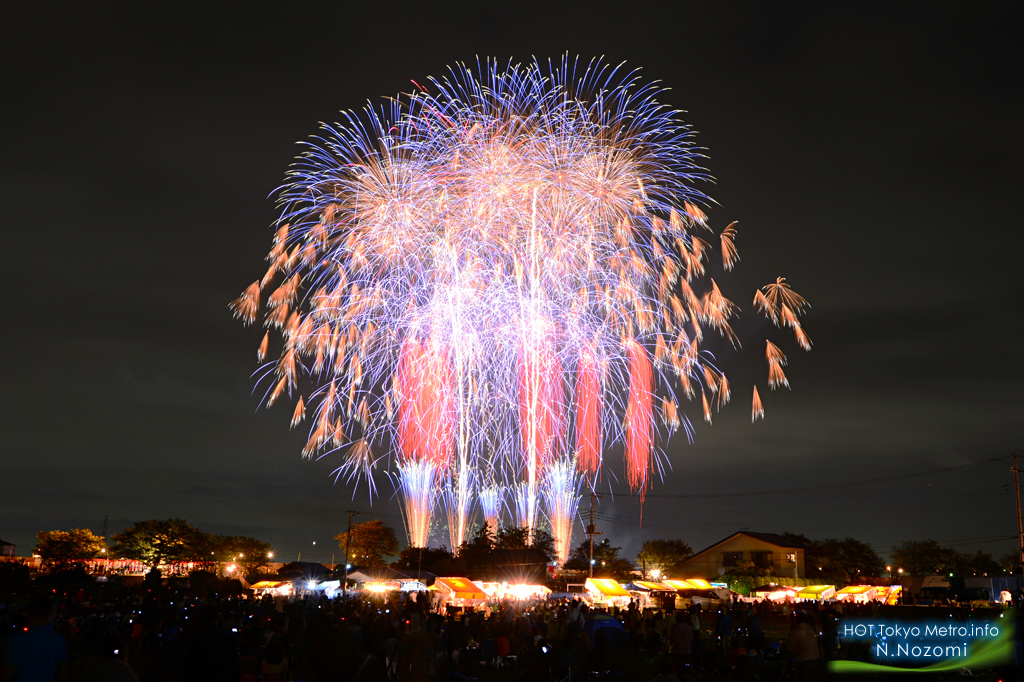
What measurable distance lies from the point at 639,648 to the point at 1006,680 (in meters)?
16.2

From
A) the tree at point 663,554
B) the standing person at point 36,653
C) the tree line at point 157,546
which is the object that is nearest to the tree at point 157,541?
the tree line at point 157,546

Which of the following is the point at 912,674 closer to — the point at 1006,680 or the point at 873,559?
the point at 1006,680

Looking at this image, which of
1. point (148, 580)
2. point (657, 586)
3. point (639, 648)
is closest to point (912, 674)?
point (639, 648)

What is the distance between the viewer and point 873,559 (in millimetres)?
93500

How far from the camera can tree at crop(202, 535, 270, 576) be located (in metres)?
106

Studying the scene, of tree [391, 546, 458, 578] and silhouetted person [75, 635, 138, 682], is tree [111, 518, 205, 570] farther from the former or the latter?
silhouetted person [75, 635, 138, 682]

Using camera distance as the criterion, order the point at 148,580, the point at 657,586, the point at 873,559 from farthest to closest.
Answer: the point at 873,559 → the point at 657,586 → the point at 148,580

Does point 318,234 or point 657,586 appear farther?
point 657,586

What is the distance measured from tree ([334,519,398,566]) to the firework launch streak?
3919 inches

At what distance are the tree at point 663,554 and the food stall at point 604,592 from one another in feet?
201

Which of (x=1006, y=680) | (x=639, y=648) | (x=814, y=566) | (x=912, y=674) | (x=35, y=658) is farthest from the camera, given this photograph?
(x=814, y=566)

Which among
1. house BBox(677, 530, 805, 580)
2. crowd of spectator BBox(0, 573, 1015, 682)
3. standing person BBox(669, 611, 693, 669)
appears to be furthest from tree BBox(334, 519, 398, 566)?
standing person BBox(669, 611, 693, 669)

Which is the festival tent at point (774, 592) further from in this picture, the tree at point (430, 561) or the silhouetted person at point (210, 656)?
the silhouetted person at point (210, 656)

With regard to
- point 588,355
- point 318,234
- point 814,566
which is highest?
point 318,234
